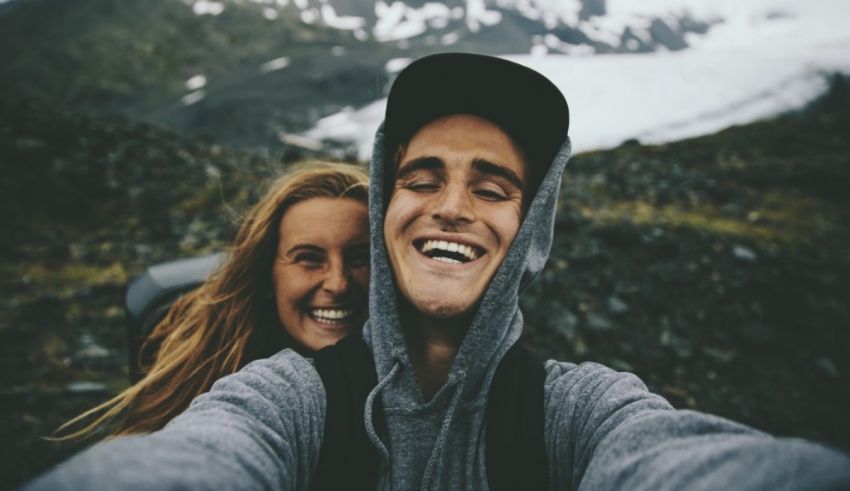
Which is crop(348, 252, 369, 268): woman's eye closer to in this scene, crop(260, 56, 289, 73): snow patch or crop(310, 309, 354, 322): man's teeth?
crop(310, 309, 354, 322): man's teeth

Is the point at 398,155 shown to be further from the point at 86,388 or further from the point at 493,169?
the point at 86,388

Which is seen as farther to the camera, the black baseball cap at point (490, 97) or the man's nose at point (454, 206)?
the black baseball cap at point (490, 97)

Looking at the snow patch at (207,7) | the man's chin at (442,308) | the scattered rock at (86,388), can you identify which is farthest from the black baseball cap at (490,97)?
the snow patch at (207,7)

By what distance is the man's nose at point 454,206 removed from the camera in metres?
2.02

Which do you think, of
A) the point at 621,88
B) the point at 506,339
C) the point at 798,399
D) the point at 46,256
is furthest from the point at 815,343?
the point at 621,88

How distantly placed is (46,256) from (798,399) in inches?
512

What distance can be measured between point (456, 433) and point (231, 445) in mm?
953

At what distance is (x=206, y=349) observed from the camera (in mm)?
2932

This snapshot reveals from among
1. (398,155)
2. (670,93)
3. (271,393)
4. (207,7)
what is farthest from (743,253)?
(207,7)

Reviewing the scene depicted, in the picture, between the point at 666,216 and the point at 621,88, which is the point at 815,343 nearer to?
the point at 666,216

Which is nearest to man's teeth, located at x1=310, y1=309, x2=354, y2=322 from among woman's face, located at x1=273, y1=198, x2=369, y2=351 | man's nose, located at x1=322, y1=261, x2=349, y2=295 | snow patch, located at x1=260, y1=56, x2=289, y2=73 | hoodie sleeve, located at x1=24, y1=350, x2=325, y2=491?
woman's face, located at x1=273, y1=198, x2=369, y2=351

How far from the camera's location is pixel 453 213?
2.01 m

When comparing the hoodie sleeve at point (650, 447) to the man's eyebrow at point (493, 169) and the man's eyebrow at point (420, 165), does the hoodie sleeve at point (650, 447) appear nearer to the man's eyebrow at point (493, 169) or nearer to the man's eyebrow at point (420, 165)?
the man's eyebrow at point (493, 169)

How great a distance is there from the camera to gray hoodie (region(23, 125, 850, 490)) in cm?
101
